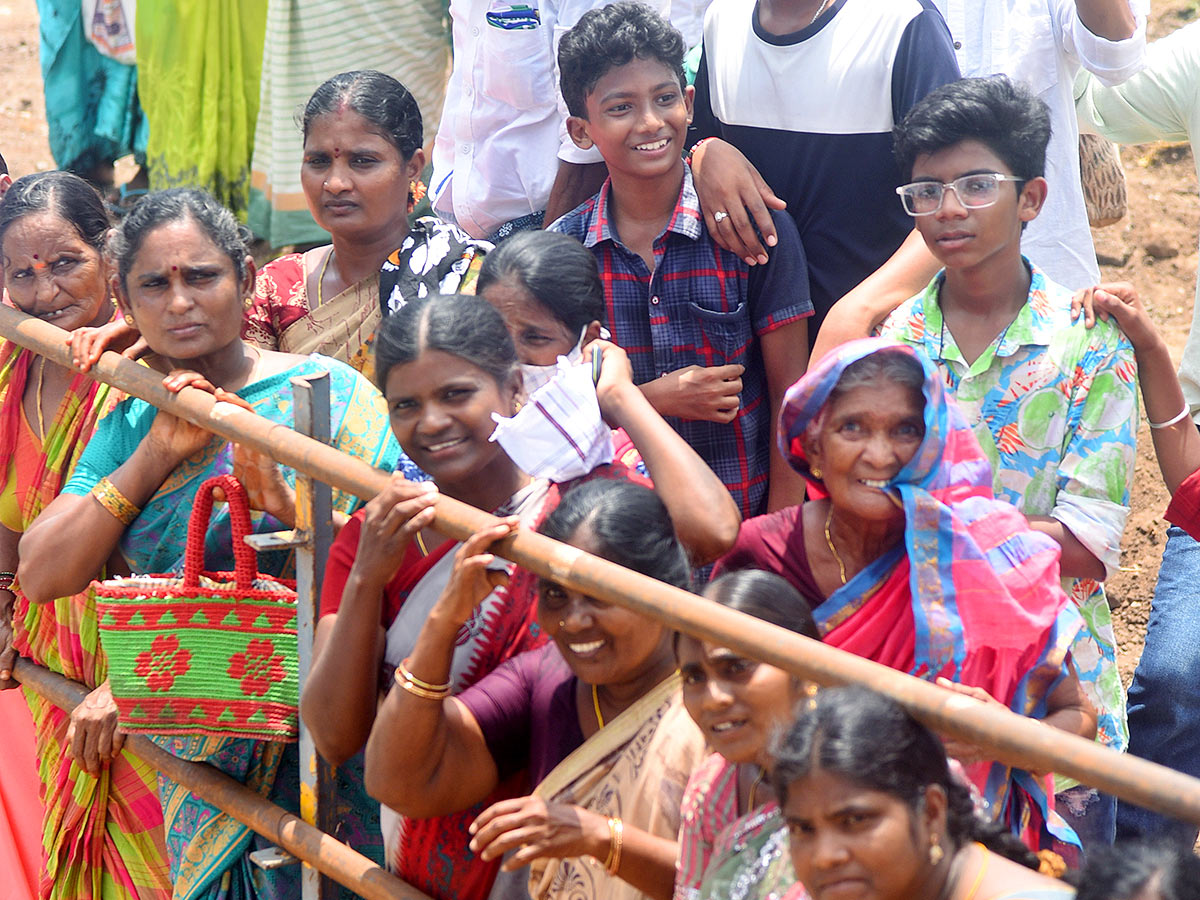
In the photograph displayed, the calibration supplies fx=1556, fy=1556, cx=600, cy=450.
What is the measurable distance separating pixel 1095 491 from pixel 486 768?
1.25 m

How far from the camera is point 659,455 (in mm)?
2758

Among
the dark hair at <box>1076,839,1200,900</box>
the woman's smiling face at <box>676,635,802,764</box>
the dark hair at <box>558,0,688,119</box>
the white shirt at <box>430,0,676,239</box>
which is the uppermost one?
the dark hair at <box>558,0,688,119</box>

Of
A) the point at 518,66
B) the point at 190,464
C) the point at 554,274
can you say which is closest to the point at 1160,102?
the point at 518,66

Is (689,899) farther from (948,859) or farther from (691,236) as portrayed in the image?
(691,236)

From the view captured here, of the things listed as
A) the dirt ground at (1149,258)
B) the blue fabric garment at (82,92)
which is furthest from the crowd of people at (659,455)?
the blue fabric garment at (82,92)

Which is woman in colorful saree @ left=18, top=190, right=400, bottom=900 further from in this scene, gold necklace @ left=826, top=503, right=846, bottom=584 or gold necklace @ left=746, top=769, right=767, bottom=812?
gold necklace @ left=746, top=769, right=767, bottom=812

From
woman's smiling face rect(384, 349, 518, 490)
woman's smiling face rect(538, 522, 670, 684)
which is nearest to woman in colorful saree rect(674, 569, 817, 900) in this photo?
woman's smiling face rect(538, 522, 670, 684)

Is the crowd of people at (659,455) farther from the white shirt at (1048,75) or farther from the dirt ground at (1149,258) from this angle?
the dirt ground at (1149,258)

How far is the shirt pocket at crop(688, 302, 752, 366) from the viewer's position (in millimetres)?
3361

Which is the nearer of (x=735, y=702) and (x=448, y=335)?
(x=735, y=702)

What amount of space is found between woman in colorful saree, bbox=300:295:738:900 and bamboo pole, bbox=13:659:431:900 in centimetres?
8

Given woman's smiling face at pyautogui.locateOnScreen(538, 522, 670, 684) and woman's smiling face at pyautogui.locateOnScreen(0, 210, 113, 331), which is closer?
woman's smiling face at pyautogui.locateOnScreen(538, 522, 670, 684)

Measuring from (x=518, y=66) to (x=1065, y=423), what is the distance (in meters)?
2.03

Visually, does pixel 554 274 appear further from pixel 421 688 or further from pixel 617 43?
pixel 421 688
